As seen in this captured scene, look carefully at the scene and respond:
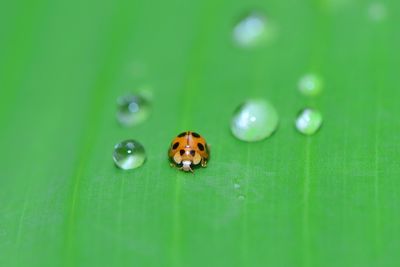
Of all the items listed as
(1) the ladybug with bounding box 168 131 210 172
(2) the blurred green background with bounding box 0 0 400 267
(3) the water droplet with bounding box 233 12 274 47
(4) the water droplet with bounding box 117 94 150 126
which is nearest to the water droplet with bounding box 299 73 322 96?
(2) the blurred green background with bounding box 0 0 400 267

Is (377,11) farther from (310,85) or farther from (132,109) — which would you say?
(132,109)

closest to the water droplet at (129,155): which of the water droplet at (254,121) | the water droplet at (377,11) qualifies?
the water droplet at (254,121)

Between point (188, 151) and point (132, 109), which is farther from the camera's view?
Result: point (132, 109)

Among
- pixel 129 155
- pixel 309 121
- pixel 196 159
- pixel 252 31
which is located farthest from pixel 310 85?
pixel 129 155

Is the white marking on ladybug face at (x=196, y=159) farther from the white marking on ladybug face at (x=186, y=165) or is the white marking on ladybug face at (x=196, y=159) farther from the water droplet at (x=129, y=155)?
the water droplet at (x=129, y=155)

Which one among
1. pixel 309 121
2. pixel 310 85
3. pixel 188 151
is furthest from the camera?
pixel 310 85

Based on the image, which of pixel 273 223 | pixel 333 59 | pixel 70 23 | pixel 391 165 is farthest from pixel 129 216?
pixel 70 23
